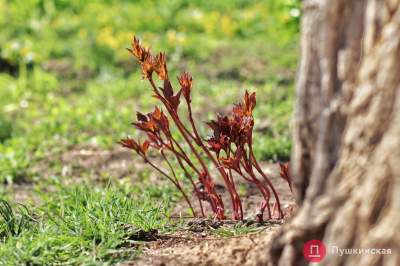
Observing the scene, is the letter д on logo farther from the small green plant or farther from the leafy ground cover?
the small green plant

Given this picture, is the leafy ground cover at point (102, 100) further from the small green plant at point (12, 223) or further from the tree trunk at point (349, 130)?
the tree trunk at point (349, 130)

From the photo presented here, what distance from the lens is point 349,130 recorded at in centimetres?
264

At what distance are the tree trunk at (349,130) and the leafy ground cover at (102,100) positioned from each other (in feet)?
2.83

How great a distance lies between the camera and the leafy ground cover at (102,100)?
3.61 meters

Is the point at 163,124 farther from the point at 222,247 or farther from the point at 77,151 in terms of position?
the point at 77,151

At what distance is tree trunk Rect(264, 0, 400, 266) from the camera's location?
2533mm

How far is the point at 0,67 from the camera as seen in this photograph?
9164 millimetres

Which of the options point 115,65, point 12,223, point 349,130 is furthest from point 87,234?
point 115,65

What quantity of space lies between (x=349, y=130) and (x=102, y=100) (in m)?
5.46

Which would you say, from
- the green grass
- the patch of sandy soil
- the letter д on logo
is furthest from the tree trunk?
the green grass

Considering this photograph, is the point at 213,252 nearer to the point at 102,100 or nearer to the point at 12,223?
the point at 12,223

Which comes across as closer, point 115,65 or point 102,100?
point 102,100

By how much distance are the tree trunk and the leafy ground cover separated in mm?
864

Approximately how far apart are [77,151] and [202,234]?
314 centimetres
